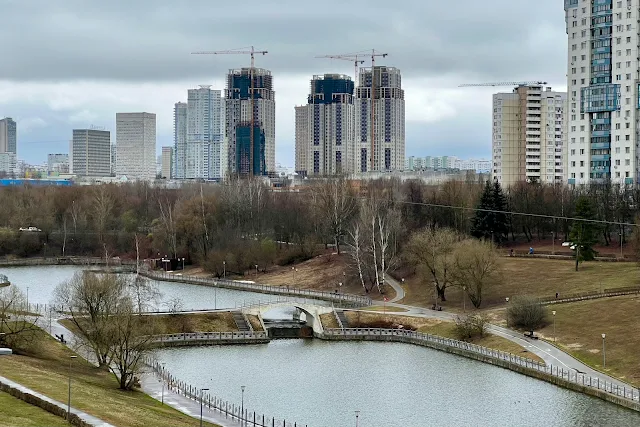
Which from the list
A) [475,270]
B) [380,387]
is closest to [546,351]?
[380,387]

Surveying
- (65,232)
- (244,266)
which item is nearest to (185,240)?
(244,266)

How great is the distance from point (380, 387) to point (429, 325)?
56.1 ft

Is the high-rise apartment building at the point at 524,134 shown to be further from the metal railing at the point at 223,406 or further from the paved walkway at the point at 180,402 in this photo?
the paved walkway at the point at 180,402

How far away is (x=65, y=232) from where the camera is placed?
134 m

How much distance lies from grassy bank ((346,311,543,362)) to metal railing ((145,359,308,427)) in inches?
759

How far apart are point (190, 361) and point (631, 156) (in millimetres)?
57635

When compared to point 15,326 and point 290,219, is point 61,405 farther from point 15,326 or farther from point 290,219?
point 290,219

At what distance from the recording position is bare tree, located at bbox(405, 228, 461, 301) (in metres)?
79.6

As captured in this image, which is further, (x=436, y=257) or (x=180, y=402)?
(x=436, y=257)

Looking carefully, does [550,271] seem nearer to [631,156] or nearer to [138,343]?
[631,156]

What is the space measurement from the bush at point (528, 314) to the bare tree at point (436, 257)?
35.6 ft

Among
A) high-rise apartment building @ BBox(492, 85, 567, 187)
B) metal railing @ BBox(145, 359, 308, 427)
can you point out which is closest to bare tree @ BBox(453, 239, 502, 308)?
metal railing @ BBox(145, 359, 308, 427)

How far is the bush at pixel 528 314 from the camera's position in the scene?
2621 inches

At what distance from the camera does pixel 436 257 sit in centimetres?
8112
